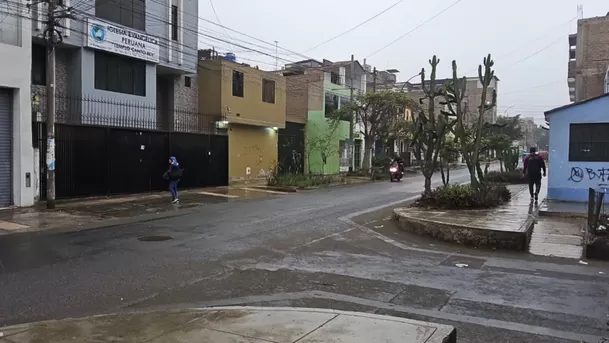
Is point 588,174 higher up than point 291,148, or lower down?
lower down

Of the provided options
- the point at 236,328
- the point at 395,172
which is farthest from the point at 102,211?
the point at 395,172

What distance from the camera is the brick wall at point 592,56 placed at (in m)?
41.6

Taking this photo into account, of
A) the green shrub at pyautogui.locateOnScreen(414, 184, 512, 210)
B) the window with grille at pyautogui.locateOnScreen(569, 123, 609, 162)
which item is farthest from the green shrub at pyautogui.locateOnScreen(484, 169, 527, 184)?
the green shrub at pyautogui.locateOnScreen(414, 184, 512, 210)

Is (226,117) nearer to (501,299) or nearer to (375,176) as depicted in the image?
(375,176)

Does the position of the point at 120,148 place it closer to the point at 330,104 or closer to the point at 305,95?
the point at 305,95

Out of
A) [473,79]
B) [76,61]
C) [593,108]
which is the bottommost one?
Result: [593,108]

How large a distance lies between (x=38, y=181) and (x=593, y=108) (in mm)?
18455

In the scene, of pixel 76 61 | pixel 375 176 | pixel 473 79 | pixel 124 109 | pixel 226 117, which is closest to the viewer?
pixel 76 61

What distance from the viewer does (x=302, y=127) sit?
3834cm

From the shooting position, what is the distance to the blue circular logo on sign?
2062cm

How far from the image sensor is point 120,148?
810 inches

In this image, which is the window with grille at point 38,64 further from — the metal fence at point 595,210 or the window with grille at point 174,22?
the metal fence at point 595,210

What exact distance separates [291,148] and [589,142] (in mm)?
22760

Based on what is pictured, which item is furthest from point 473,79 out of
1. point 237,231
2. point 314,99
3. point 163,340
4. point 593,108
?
point 163,340
